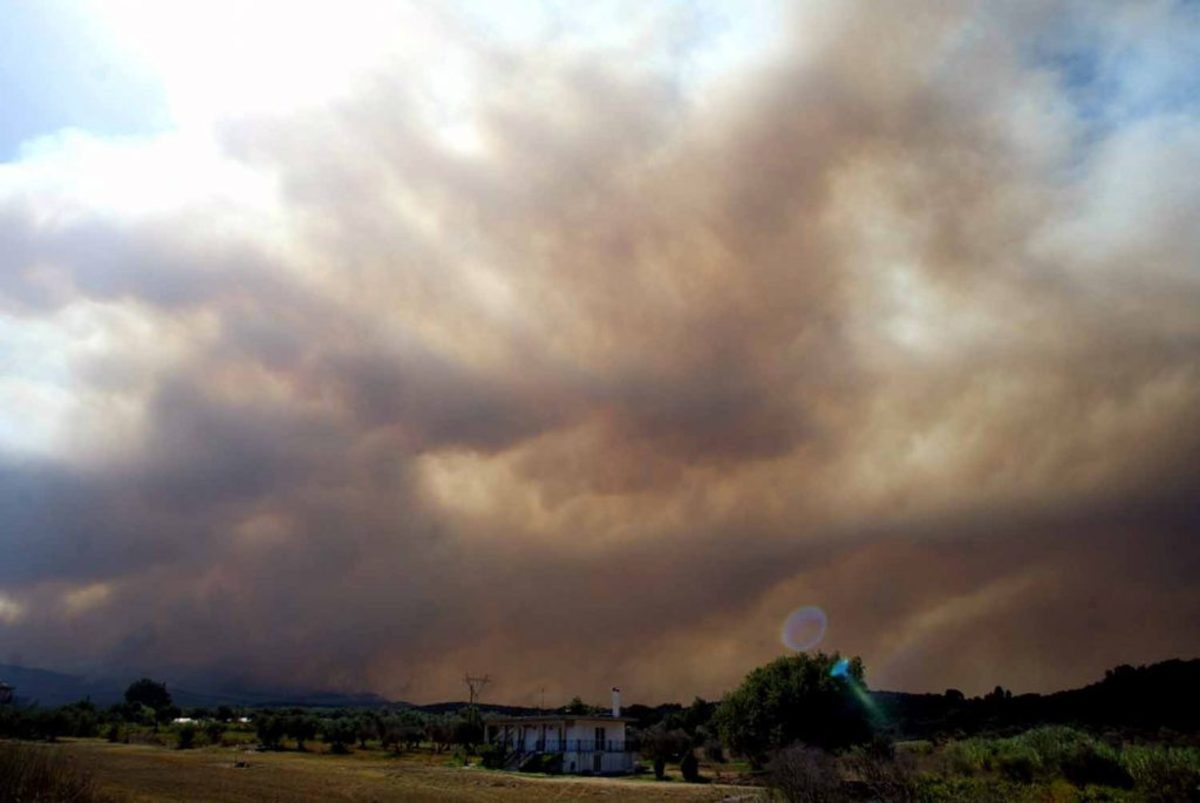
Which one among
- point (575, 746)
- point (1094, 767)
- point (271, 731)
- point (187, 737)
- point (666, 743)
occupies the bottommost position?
point (666, 743)

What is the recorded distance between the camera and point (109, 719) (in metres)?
110

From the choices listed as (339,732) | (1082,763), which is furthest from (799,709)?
(339,732)

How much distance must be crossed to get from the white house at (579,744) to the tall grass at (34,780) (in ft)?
167

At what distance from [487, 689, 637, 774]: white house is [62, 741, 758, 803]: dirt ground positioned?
8.99 meters

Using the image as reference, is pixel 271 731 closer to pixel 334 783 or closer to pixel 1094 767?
pixel 334 783

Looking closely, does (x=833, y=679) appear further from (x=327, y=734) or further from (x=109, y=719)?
(x=109, y=719)

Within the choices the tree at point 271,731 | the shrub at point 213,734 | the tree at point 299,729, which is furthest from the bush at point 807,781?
the shrub at point 213,734

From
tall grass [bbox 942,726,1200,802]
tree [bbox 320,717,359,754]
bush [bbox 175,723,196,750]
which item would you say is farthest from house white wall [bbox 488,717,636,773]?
tall grass [bbox 942,726,1200,802]

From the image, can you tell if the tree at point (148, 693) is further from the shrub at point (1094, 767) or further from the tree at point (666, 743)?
the shrub at point (1094, 767)

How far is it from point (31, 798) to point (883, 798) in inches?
922

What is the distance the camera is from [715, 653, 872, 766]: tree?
67562 mm

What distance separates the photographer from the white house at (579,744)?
73.2 metres

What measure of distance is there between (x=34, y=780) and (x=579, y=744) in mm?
56252

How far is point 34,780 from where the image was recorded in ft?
75.4
